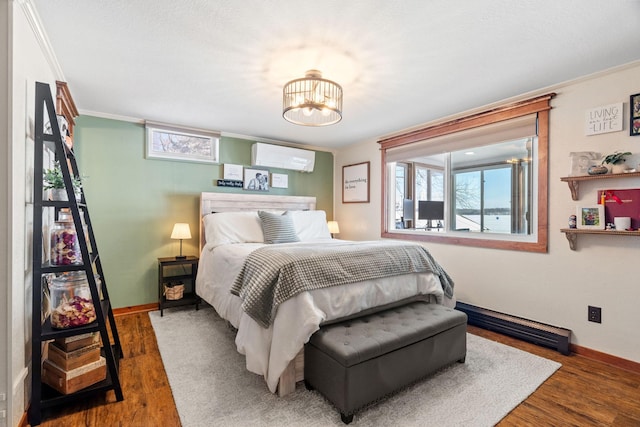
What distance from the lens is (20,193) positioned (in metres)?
1.57

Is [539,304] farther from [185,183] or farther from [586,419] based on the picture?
[185,183]

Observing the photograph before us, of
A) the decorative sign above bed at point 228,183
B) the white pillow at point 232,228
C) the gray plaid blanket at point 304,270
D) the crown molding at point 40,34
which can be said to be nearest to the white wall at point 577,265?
the gray plaid blanket at point 304,270

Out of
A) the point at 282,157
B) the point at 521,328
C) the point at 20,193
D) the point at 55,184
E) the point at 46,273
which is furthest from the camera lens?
the point at 282,157

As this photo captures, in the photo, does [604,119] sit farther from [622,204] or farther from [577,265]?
[577,265]

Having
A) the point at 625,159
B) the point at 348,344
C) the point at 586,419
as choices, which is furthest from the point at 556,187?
the point at 348,344

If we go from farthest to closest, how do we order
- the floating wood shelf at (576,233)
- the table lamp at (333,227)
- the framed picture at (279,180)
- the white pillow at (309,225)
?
the table lamp at (333,227), the framed picture at (279,180), the white pillow at (309,225), the floating wood shelf at (576,233)

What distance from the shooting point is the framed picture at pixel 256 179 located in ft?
13.8

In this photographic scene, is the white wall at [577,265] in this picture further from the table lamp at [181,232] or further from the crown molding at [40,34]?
the crown molding at [40,34]

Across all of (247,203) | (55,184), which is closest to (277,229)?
(247,203)

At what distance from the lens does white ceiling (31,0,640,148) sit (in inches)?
64.6

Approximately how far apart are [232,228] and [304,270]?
1.77m

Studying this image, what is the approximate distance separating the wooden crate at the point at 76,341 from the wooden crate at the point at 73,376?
12cm

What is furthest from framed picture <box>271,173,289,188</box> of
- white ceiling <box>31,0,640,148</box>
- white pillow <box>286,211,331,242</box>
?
white ceiling <box>31,0,640,148</box>

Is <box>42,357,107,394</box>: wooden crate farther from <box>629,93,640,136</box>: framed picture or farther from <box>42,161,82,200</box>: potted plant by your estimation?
<box>629,93,640,136</box>: framed picture
